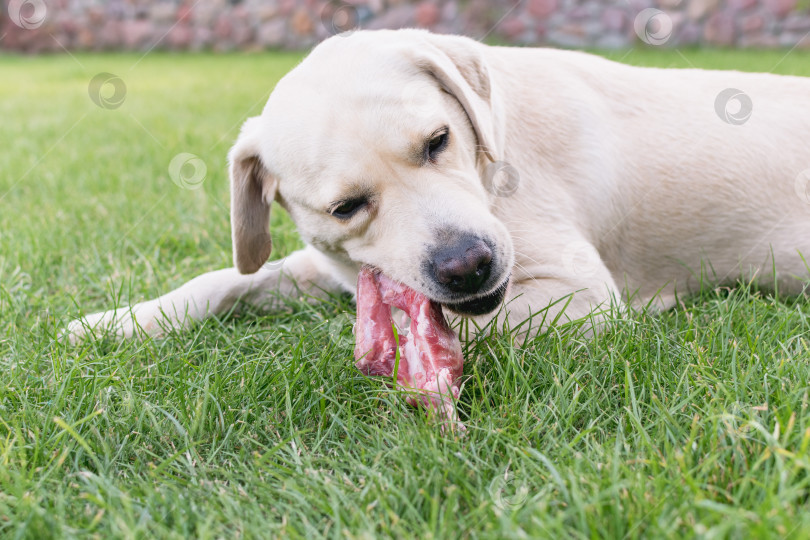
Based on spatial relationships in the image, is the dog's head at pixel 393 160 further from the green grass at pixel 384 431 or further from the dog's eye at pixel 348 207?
the green grass at pixel 384 431

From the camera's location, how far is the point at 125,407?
89.7 inches

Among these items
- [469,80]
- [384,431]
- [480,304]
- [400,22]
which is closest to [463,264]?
[480,304]

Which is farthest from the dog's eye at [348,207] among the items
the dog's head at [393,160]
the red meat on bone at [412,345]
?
the red meat on bone at [412,345]

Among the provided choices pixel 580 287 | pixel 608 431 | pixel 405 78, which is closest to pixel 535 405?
pixel 608 431

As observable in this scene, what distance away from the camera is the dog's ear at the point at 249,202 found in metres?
2.82

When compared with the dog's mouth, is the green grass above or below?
below

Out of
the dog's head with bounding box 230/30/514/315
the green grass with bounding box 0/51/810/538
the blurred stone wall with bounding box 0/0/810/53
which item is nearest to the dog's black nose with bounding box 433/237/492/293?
the dog's head with bounding box 230/30/514/315

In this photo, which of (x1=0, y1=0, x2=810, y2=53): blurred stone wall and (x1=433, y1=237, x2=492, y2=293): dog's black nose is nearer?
(x1=433, y1=237, x2=492, y2=293): dog's black nose

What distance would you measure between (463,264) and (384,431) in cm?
56

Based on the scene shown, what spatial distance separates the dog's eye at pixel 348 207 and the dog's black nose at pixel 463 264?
0.35 metres

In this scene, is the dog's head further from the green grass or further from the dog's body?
the green grass

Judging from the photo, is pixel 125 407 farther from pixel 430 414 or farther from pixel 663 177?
pixel 663 177

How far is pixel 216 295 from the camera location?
10.1 ft

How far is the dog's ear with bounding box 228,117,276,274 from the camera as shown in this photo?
2822 mm
